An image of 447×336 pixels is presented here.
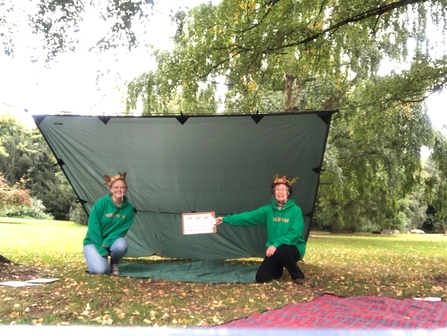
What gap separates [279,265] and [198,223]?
0.93 metres

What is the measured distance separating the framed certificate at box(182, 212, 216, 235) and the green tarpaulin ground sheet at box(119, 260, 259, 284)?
1.73ft

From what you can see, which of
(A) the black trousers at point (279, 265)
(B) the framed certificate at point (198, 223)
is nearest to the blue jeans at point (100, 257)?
(B) the framed certificate at point (198, 223)

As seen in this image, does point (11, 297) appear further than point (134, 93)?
No

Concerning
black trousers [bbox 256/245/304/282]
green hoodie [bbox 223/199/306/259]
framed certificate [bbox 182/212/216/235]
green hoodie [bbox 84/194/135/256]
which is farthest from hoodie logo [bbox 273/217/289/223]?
green hoodie [bbox 84/194/135/256]

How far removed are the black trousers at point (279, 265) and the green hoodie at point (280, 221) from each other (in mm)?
84

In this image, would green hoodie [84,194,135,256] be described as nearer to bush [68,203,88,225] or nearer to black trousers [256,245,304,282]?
black trousers [256,245,304,282]

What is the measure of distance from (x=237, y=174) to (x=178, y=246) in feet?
4.17

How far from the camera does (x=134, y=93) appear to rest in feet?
29.3

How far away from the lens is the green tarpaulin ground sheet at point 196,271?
13.5 feet

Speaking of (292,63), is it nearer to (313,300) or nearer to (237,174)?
(237,174)

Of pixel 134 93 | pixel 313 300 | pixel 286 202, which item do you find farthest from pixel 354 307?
pixel 134 93

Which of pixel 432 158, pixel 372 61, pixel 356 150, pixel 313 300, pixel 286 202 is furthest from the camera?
pixel 356 150

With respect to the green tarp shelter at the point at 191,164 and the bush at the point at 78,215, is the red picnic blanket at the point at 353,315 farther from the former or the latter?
the bush at the point at 78,215

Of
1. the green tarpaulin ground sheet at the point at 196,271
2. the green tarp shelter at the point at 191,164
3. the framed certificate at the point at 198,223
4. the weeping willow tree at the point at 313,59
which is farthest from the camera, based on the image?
the weeping willow tree at the point at 313,59
